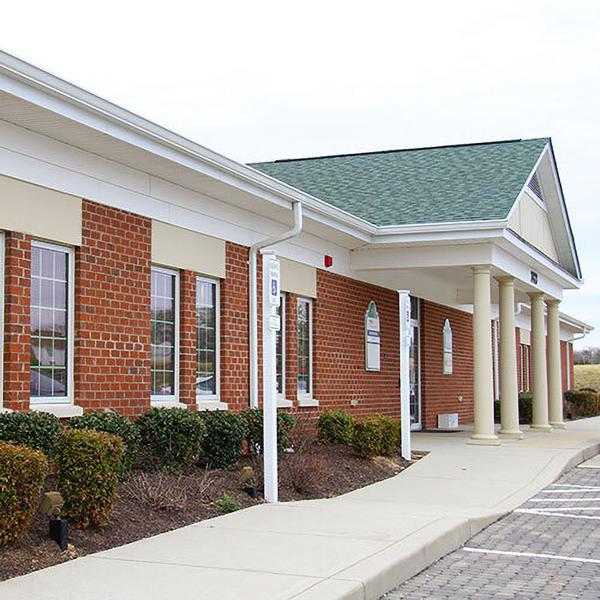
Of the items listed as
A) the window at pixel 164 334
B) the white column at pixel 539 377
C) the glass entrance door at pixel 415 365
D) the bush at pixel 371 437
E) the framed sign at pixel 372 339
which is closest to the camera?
the window at pixel 164 334

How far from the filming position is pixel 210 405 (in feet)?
43.5

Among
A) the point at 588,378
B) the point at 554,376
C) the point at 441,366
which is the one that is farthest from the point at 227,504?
the point at 588,378

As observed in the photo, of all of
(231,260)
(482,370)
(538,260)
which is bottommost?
(482,370)

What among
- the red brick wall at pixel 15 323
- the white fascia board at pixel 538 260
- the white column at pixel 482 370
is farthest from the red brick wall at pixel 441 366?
the red brick wall at pixel 15 323

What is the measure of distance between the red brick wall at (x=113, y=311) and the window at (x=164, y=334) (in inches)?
17.1

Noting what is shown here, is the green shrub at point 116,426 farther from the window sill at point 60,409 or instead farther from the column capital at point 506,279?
the column capital at point 506,279

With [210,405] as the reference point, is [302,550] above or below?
below

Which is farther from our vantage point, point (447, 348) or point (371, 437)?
point (447, 348)

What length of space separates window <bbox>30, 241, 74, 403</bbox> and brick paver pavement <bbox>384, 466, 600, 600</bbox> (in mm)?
4501

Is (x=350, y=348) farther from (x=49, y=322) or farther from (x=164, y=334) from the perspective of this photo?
(x=49, y=322)

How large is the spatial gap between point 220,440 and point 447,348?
1396 centimetres

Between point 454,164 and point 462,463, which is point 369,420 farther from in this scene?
point 454,164

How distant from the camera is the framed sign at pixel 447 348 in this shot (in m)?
24.5

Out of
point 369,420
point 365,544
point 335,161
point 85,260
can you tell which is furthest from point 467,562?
point 335,161
